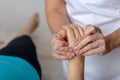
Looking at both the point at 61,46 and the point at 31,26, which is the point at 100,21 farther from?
the point at 31,26

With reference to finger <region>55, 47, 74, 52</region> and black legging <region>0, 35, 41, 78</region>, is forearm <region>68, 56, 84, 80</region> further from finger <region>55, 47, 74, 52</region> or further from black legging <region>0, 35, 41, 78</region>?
black legging <region>0, 35, 41, 78</region>

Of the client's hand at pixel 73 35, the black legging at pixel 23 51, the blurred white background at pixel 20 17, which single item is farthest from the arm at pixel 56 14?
the blurred white background at pixel 20 17

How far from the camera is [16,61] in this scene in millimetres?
1234

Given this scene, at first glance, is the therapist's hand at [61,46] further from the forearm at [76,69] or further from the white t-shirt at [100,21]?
the white t-shirt at [100,21]

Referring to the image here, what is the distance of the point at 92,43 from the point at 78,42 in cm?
5

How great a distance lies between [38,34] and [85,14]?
69 cm

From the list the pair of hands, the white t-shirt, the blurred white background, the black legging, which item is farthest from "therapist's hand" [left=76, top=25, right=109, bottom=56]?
the blurred white background

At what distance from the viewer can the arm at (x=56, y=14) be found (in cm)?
107

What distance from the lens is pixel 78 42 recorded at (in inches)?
33.1

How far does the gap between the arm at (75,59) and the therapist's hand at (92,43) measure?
3 cm

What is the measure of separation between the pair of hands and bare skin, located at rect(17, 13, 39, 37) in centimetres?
83

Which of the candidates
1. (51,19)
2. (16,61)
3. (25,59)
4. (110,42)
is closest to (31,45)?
(25,59)

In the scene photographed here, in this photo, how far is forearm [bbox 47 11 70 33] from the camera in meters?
1.06

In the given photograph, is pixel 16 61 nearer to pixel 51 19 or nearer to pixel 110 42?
pixel 51 19
